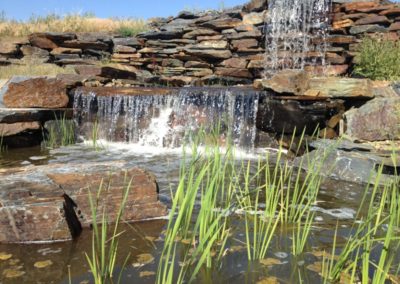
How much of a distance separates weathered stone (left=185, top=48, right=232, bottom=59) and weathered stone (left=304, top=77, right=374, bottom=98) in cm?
468

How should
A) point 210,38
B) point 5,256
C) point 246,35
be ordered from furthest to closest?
1. point 210,38
2. point 246,35
3. point 5,256

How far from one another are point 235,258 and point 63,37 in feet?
39.2

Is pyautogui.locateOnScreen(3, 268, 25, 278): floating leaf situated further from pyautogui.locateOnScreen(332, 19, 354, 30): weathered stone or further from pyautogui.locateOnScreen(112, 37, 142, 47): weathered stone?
pyautogui.locateOnScreen(112, 37, 142, 47): weathered stone

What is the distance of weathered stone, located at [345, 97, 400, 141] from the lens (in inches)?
271

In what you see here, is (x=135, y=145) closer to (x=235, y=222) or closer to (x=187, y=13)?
(x=235, y=222)

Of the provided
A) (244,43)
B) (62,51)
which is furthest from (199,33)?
(62,51)

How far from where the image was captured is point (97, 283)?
6.93 feet

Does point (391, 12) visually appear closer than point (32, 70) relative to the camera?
Yes

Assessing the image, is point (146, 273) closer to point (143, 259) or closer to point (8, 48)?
point (143, 259)

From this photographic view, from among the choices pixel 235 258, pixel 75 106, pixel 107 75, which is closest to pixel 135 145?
pixel 75 106

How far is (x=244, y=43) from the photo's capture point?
11.7 metres

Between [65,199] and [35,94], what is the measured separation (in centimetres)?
555

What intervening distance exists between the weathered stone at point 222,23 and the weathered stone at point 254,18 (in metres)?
0.23

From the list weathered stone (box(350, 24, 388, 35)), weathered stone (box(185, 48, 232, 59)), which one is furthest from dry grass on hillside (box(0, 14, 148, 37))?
weathered stone (box(350, 24, 388, 35))
